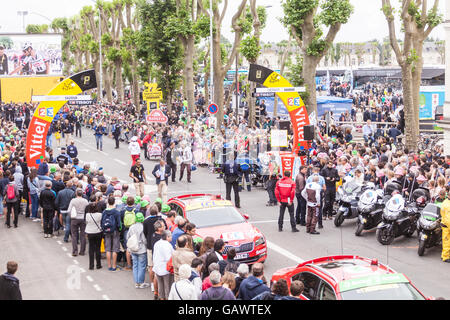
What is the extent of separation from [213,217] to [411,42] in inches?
604

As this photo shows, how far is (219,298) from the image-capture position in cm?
→ 810

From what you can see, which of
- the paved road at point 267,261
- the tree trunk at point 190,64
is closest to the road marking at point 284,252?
the paved road at point 267,261

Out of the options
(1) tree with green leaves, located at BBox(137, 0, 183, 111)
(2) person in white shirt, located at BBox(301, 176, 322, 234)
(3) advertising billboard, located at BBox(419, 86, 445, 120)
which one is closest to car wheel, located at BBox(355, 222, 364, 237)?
(2) person in white shirt, located at BBox(301, 176, 322, 234)

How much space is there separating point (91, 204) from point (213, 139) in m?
14.7

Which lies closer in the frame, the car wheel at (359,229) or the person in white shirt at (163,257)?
the person in white shirt at (163,257)

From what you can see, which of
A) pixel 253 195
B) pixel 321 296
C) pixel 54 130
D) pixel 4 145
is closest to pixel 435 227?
pixel 321 296

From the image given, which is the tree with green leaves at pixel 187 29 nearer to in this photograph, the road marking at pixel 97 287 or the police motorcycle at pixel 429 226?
the police motorcycle at pixel 429 226

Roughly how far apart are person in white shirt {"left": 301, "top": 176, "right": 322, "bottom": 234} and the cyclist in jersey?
216 feet

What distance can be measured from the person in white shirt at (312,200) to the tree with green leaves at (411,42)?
11170 mm

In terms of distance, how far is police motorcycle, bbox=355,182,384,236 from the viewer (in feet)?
52.0

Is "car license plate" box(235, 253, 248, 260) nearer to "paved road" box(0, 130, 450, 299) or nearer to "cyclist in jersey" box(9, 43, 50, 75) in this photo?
"paved road" box(0, 130, 450, 299)

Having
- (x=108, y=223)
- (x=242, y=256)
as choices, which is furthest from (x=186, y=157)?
(x=242, y=256)

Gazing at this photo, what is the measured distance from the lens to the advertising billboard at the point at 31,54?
75625 millimetres

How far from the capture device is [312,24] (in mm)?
26875
